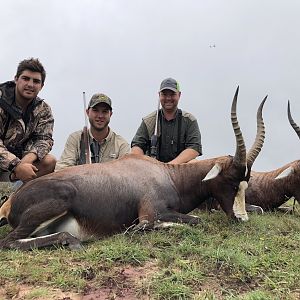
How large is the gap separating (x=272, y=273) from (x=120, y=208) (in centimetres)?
215

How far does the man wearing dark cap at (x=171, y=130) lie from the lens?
8414 millimetres

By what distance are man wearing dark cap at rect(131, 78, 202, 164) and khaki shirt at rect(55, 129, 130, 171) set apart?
0.23 m

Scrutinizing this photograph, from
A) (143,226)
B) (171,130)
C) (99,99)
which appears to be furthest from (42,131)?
(143,226)

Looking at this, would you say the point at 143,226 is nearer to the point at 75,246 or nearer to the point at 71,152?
the point at 75,246

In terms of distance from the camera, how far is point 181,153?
26.6ft

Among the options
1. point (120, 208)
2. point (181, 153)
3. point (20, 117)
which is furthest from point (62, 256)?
point (181, 153)

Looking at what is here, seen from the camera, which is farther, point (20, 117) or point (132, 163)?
point (20, 117)

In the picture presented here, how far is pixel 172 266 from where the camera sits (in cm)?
405

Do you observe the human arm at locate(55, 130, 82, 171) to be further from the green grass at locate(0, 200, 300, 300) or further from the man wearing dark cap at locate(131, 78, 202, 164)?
the green grass at locate(0, 200, 300, 300)

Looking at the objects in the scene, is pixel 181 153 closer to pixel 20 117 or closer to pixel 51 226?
pixel 20 117

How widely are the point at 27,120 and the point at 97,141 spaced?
1.77 meters

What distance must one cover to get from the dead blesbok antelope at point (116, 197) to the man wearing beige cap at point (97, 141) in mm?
2049

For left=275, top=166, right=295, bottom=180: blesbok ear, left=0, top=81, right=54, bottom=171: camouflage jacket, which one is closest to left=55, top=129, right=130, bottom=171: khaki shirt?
left=0, top=81, right=54, bottom=171: camouflage jacket

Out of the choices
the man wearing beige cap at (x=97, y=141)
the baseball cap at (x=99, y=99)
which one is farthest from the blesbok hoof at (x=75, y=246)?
the baseball cap at (x=99, y=99)
